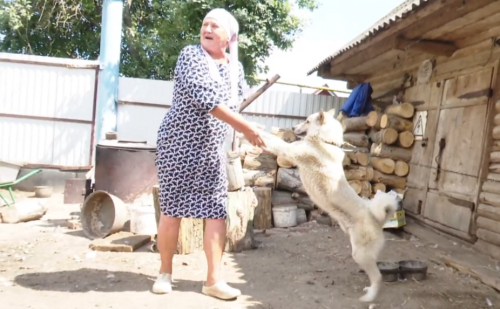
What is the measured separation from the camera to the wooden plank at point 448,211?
15.4ft

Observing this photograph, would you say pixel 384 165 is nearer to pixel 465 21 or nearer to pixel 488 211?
pixel 488 211

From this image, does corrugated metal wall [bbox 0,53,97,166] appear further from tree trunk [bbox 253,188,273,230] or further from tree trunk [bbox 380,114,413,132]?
tree trunk [bbox 380,114,413,132]

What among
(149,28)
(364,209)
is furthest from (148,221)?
(149,28)

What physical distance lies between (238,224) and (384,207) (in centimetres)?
165

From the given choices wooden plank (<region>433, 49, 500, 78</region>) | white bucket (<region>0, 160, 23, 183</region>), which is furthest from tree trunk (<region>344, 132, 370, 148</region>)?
white bucket (<region>0, 160, 23, 183</region>)

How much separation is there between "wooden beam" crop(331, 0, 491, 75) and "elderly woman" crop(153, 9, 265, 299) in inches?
98.9

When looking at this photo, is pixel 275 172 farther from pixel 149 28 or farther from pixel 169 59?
pixel 149 28

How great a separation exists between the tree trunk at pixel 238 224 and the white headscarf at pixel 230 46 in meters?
1.72

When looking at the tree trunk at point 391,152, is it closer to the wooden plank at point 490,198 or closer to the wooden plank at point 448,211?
the wooden plank at point 448,211

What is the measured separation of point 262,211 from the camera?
562 centimetres

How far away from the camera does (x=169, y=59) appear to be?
37.6 feet

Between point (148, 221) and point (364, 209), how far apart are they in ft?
8.21

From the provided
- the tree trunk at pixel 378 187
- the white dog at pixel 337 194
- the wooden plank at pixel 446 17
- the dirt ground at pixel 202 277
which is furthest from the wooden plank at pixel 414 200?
the white dog at pixel 337 194

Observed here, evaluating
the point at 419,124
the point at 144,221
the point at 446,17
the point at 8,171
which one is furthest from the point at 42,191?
the point at 446,17
